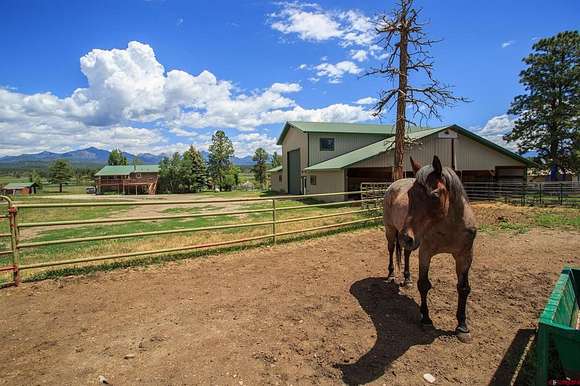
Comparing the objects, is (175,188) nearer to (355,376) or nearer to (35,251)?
(35,251)

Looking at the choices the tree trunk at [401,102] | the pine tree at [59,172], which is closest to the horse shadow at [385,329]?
the tree trunk at [401,102]

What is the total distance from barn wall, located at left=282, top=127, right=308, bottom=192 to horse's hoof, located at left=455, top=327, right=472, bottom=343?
2353 cm

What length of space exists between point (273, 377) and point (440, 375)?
1.56 metres

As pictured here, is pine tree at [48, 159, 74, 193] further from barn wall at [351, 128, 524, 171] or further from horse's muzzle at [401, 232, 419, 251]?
horse's muzzle at [401, 232, 419, 251]

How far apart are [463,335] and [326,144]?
2463 centimetres

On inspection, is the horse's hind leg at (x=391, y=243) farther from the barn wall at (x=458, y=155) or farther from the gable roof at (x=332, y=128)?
the gable roof at (x=332, y=128)

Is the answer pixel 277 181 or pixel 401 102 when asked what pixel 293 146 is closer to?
pixel 277 181

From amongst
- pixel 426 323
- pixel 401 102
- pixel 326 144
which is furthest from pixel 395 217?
pixel 326 144

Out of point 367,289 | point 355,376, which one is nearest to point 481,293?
point 367,289

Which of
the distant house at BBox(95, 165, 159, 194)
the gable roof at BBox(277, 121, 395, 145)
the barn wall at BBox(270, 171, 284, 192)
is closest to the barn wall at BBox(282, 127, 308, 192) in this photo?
the gable roof at BBox(277, 121, 395, 145)

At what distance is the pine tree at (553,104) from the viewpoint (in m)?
25.0

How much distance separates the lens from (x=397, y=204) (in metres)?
5.01

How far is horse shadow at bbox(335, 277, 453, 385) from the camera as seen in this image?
9.78 feet

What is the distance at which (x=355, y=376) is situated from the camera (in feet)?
9.48
